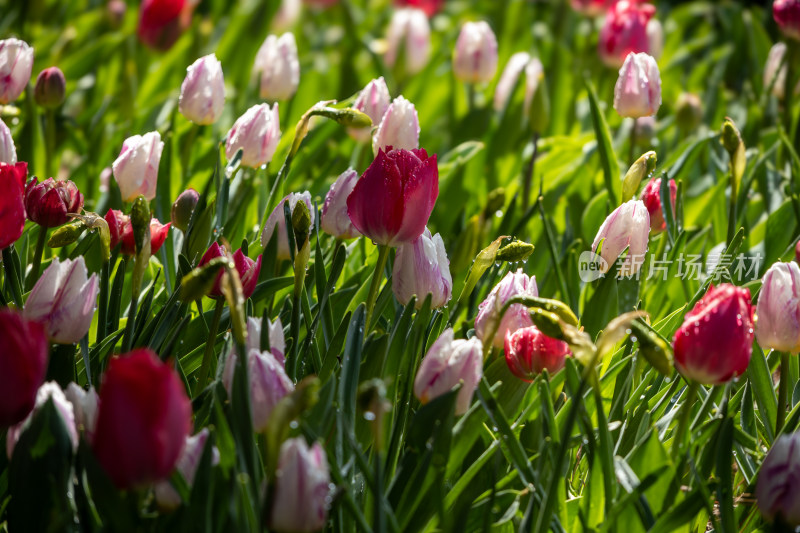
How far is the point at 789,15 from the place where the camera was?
2250mm

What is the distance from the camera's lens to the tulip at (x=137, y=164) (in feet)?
4.97

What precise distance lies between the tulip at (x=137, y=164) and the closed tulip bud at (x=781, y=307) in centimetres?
92

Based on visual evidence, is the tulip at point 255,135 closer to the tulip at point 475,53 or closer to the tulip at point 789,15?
the tulip at point 475,53

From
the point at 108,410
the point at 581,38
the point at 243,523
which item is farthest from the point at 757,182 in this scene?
the point at 108,410

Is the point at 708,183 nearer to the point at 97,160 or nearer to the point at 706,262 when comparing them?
the point at 706,262

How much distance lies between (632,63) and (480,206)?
75cm

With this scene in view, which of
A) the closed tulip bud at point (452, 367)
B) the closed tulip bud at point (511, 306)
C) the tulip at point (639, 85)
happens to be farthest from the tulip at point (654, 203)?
the closed tulip bud at point (452, 367)

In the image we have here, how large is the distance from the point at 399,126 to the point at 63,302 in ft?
2.15

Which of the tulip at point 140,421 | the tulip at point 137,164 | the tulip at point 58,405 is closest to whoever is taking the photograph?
the tulip at point 140,421

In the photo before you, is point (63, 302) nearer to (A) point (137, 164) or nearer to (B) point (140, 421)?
(B) point (140, 421)

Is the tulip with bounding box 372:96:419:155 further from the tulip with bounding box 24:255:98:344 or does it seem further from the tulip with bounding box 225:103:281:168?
the tulip with bounding box 24:255:98:344

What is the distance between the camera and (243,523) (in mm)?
949

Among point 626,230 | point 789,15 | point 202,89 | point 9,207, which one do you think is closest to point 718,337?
point 626,230

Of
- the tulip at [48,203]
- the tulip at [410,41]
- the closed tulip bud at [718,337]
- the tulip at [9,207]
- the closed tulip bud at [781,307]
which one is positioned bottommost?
the tulip at [410,41]
